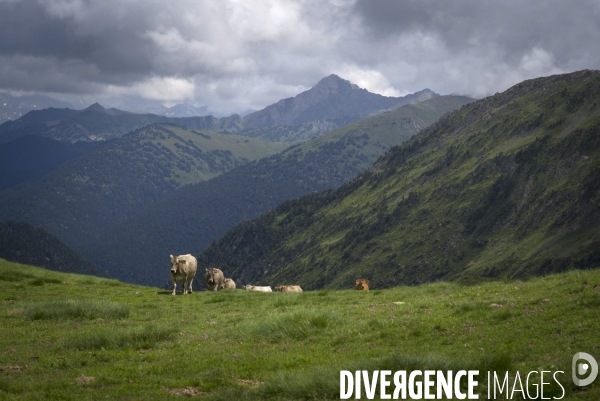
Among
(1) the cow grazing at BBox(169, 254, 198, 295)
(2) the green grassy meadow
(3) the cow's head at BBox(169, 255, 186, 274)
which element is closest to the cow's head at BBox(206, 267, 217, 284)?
(1) the cow grazing at BBox(169, 254, 198, 295)

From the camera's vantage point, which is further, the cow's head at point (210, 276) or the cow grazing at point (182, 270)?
the cow's head at point (210, 276)

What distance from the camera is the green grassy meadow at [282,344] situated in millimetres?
13117

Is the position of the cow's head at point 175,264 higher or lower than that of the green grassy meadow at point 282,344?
higher

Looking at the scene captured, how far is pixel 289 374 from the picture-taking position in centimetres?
1341

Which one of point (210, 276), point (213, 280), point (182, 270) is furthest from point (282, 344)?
point (210, 276)

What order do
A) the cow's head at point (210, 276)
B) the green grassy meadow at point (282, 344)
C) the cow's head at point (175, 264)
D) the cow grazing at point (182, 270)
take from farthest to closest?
the cow's head at point (210, 276) → the cow grazing at point (182, 270) → the cow's head at point (175, 264) → the green grassy meadow at point (282, 344)

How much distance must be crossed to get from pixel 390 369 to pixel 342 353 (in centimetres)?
286

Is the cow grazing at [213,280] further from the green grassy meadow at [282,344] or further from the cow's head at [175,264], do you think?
the green grassy meadow at [282,344]

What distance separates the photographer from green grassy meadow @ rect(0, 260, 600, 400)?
Result: 13117 mm

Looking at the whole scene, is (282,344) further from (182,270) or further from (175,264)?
(182,270)

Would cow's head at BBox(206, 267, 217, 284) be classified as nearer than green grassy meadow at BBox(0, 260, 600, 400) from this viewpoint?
No

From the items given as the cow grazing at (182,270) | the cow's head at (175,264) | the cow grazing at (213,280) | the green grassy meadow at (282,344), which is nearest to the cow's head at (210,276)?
the cow grazing at (213,280)

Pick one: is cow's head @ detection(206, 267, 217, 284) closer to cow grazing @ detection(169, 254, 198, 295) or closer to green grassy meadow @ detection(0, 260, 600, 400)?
cow grazing @ detection(169, 254, 198, 295)

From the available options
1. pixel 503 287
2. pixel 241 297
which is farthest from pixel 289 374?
pixel 241 297
